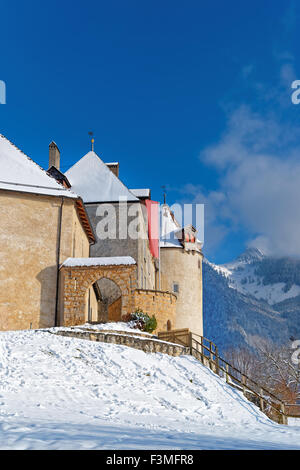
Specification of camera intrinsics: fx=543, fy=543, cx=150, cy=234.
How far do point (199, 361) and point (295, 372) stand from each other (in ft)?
76.6

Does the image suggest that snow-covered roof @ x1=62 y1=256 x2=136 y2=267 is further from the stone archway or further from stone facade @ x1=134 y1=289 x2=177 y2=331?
stone facade @ x1=134 y1=289 x2=177 y2=331

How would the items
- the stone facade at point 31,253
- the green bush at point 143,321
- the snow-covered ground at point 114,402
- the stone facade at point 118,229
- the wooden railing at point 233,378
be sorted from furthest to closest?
the stone facade at point 118,229
the stone facade at point 31,253
the green bush at point 143,321
the wooden railing at point 233,378
the snow-covered ground at point 114,402

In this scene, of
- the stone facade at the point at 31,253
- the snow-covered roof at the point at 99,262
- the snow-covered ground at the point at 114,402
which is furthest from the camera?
the snow-covered roof at the point at 99,262

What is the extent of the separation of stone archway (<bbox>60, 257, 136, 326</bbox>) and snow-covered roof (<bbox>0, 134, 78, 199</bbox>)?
4.39 meters

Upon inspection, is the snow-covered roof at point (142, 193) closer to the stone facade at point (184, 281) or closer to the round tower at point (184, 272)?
the round tower at point (184, 272)

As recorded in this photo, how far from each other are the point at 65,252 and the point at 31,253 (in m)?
1.82

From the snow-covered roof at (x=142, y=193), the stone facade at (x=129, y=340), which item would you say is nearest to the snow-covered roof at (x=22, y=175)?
the stone facade at (x=129, y=340)

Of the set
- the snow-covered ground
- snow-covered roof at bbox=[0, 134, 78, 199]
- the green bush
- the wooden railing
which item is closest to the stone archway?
the green bush

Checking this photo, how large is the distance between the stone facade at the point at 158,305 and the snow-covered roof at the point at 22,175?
263 inches

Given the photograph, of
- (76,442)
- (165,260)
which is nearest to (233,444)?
(76,442)

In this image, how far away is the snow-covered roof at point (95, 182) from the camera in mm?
37219

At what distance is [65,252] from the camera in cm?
2931

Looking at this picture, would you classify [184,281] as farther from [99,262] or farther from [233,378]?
[233,378]

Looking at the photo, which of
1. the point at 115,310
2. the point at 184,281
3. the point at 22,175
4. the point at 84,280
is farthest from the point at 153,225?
the point at 84,280
